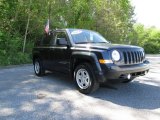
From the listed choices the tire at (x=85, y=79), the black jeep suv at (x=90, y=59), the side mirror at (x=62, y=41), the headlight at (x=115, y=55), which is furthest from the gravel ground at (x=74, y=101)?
the side mirror at (x=62, y=41)

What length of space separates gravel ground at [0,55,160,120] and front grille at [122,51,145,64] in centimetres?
88

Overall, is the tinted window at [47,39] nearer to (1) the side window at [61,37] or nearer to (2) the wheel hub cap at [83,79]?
(1) the side window at [61,37]

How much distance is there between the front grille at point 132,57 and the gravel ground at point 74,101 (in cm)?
88

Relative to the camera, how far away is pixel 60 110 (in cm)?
533

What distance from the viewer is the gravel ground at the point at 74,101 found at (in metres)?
5.02

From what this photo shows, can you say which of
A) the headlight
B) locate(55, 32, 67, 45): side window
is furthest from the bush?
the headlight

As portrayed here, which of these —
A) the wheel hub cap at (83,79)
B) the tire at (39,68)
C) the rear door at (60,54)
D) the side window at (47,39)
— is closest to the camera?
the wheel hub cap at (83,79)

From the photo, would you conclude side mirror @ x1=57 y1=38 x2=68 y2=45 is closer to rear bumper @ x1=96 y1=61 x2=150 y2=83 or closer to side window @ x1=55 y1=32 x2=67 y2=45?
side window @ x1=55 y1=32 x2=67 y2=45

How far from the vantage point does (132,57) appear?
648 cm

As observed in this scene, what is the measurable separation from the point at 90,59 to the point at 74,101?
114cm

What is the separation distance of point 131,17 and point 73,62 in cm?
2620

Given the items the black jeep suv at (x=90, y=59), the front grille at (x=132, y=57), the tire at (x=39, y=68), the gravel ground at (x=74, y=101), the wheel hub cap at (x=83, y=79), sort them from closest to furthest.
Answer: the gravel ground at (x=74, y=101) → the black jeep suv at (x=90, y=59) → the front grille at (x=132, y=57) → the wheel hub cap at (x=83, y=79) → the tire at (x=39, y=68)

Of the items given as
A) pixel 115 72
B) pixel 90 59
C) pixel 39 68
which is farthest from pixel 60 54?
pixel 115 72

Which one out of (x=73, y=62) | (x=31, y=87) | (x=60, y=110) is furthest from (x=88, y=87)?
(x=31, y=87)
